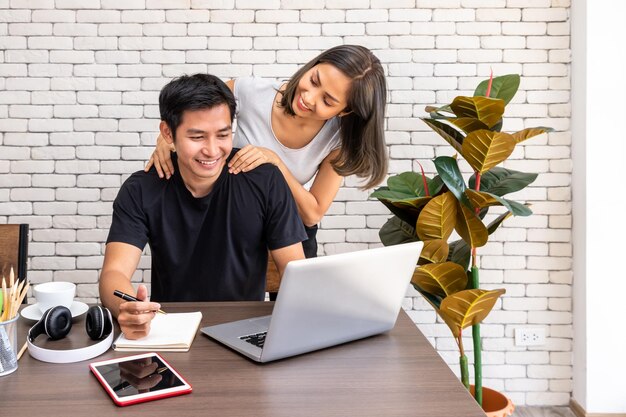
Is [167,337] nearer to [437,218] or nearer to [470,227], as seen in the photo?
[437,218]

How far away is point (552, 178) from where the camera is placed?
290 cm

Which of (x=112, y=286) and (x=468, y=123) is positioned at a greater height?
(x=468, y=123)

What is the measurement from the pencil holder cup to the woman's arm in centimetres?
87

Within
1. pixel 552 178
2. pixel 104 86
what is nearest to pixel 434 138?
pixel 552 178

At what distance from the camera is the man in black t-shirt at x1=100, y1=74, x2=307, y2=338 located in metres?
1.74

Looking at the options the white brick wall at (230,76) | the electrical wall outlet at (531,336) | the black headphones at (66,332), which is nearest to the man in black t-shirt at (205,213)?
the black headphones at (66,332)

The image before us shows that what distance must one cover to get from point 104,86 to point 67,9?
0.38m

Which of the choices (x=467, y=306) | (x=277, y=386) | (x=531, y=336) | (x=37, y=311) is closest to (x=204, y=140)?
(x=37, y=311)

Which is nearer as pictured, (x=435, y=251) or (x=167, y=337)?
(x=167, y=337)

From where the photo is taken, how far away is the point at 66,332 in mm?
1269

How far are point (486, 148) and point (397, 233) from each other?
1.54 ft

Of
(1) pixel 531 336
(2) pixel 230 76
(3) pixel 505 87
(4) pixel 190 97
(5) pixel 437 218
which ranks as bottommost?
(1) pixel 531 336

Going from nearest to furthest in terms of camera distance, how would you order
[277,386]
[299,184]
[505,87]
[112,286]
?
[277,386], [112,286], [299,184], [505,87]
